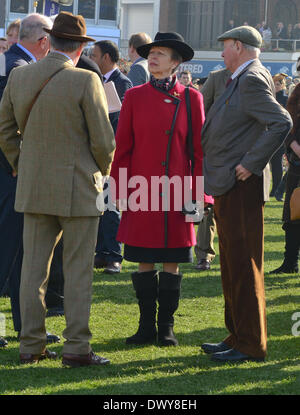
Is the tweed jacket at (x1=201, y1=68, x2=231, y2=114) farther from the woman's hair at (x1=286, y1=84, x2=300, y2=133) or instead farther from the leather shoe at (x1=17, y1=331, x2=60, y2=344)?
the leather shoe at (x1=17, y1=331, x2=60, y2=344)

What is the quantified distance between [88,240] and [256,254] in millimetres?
1031

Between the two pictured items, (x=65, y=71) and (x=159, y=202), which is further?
(x=159, y=202)

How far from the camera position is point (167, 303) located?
5.51 metres

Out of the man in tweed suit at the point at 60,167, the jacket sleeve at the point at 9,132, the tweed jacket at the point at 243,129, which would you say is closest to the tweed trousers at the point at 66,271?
the man in tweed suit at the point at 60,167

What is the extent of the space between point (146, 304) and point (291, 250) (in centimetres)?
312

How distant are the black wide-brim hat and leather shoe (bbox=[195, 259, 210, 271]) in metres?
3.42

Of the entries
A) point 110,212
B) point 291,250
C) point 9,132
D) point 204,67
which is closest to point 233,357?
point 9,132

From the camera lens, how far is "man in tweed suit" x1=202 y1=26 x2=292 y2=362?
487 cm

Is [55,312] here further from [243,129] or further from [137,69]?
[137,69]

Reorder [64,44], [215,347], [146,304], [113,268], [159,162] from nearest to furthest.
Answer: [64,44] < [159,162] < [215,347] < [146,304] < [113,268]

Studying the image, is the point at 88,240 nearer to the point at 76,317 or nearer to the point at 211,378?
the point at 76,317

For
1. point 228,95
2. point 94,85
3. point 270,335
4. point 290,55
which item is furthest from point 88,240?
point 290,55

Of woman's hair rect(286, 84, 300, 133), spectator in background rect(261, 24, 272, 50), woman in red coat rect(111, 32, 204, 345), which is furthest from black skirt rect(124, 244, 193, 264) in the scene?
spectator in background rect(261, 24, 272, 50)

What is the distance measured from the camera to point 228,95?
5023 mm
